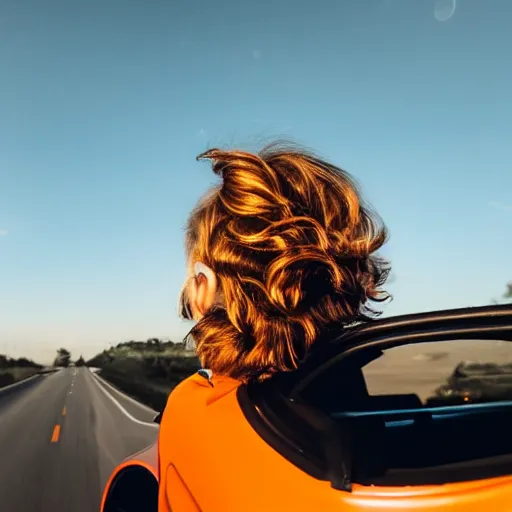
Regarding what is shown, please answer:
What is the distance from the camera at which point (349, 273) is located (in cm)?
207

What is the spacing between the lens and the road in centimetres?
789

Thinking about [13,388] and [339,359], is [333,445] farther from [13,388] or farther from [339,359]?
[13,388]

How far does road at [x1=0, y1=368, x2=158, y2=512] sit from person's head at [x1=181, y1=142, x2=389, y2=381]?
6.05 meters

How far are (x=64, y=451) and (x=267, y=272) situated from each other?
1113 cm

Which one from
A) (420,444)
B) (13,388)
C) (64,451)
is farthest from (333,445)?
(13,388)

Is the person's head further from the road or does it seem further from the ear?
the road

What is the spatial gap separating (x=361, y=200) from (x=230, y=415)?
934mm

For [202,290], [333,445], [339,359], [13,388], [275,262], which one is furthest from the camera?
[13,388]

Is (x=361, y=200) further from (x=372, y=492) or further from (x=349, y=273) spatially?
(x=372, y=492)

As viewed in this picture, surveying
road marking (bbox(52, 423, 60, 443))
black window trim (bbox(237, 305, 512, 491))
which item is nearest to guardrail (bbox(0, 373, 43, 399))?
road marking (bbox(52, 423, 60, 443))

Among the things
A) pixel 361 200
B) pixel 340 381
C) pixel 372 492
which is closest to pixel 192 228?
pixel 361 200

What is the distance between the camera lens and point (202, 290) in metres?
2.02

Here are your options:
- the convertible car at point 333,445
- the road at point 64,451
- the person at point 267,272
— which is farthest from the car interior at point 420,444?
the road at point 64,451

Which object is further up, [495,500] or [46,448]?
[495,500]
